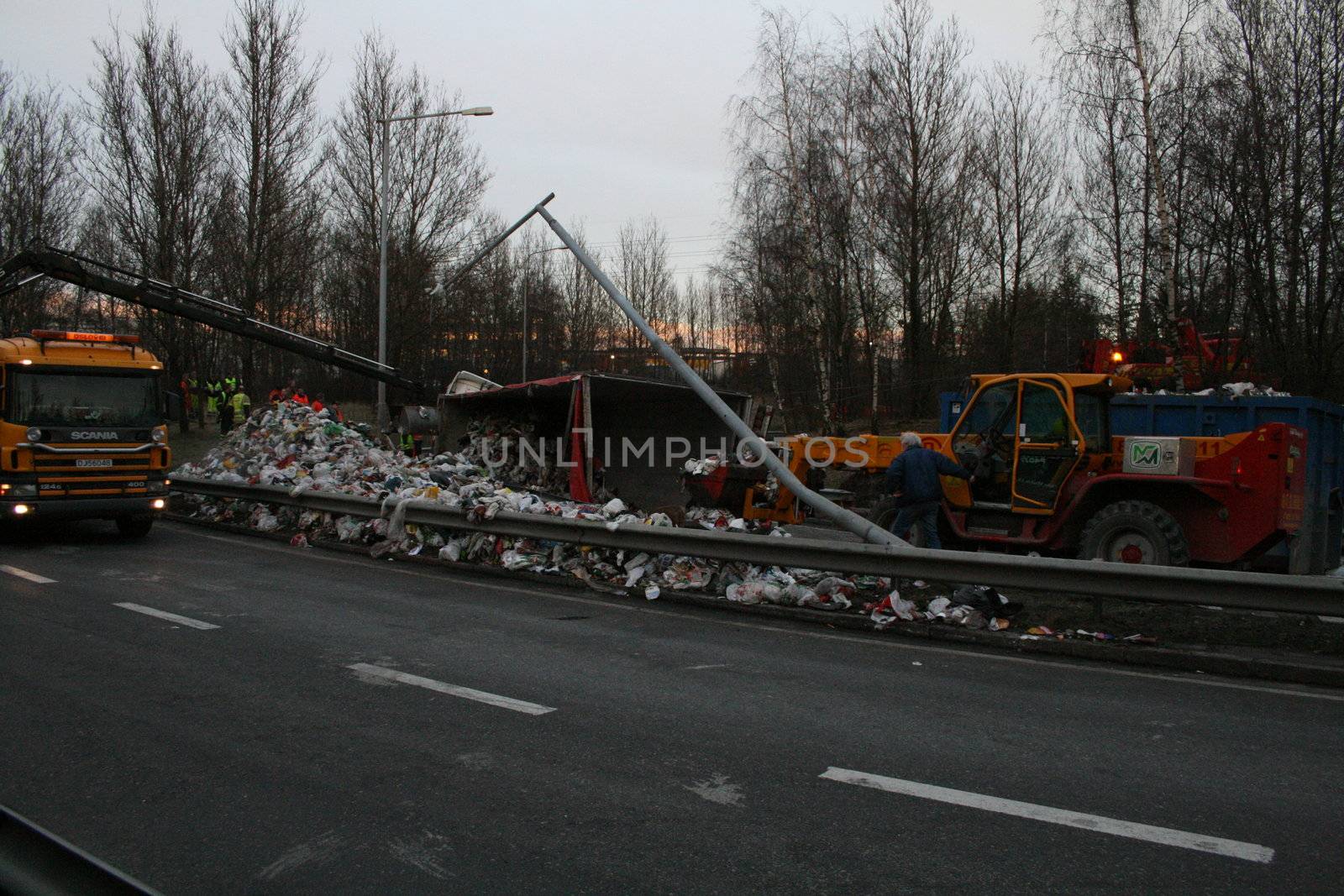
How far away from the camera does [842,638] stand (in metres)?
7.85

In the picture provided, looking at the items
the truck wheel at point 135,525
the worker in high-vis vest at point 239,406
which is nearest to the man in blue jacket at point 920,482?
the truck wheel at point 135,525

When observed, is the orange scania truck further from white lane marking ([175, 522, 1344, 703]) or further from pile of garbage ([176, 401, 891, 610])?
white lane marking ([175, 522, 1344, 703])

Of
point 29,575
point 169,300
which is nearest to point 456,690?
point 29,575

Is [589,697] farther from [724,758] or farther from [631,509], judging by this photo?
[631,509]

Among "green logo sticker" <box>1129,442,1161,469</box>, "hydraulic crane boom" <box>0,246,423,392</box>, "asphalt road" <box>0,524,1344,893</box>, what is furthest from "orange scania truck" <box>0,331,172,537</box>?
"green logo sticker" <box>1129,442,1161,469</box>

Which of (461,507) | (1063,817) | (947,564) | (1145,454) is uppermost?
(1145,454)

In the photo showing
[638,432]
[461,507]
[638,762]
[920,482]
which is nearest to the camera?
[638,762]

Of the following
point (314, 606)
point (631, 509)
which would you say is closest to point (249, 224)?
point (631, 509)

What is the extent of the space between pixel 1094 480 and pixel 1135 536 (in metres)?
0.68

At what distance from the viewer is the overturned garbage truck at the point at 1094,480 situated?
30.8 ft

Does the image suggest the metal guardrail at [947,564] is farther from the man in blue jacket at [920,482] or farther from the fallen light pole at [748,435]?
the man in blue jacket at [920,482]

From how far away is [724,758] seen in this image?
4805mm

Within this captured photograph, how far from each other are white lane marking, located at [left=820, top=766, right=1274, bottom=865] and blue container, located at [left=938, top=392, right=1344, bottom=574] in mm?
6934

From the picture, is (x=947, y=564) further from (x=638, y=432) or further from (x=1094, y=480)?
(x=638, y=432)
